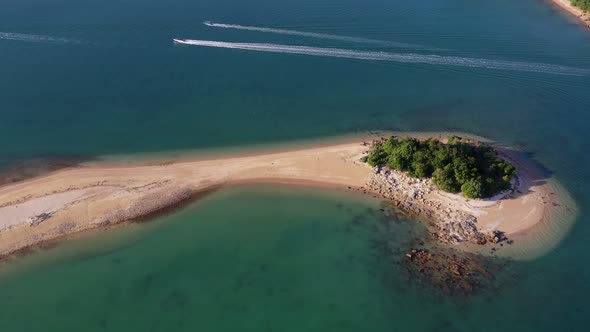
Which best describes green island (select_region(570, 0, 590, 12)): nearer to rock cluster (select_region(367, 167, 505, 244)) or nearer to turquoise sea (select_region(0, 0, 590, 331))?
turquoise sea (select_region(0, 0, 590, 331))

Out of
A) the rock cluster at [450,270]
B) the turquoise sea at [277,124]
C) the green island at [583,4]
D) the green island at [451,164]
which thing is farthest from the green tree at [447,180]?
the green island at [583,4]

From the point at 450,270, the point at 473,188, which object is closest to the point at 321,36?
the point at 473,188

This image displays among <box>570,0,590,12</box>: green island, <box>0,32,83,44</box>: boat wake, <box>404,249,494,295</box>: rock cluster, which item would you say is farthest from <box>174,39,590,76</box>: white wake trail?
<box>404,249,494,295</box>: rock cluster

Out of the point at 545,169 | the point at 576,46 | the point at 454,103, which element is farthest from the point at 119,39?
the point at 576,46

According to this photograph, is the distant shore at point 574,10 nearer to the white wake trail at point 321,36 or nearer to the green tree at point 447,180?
the white wake trail at point 321,36

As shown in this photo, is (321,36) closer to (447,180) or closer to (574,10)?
(447,180)

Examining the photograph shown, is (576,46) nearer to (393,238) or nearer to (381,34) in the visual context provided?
(381,34)

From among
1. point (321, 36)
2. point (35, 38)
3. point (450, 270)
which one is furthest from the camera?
point (321, 36)
